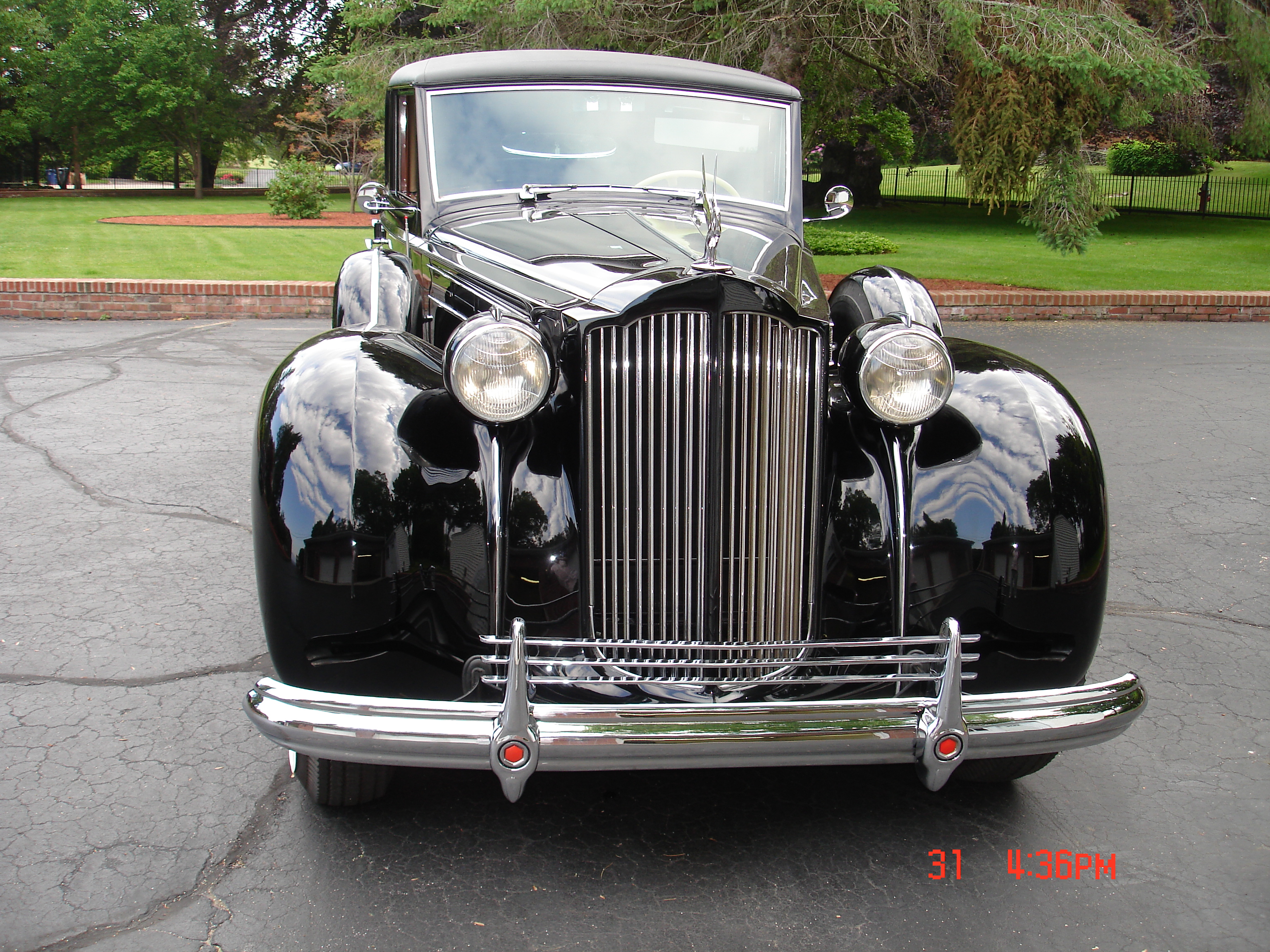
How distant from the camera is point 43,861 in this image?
2457 millimetres

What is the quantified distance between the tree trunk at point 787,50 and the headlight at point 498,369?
29.5ft

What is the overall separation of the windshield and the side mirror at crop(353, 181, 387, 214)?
434mm

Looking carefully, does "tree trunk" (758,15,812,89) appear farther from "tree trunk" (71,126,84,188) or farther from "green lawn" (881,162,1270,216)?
"tree trunk" (71,126,84,188)

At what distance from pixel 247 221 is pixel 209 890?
21.3m

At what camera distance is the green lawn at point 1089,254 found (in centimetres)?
1295

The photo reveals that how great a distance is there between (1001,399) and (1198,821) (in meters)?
1.24

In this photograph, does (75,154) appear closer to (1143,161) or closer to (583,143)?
(583,143)

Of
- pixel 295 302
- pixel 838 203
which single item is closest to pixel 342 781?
pixel 838 203

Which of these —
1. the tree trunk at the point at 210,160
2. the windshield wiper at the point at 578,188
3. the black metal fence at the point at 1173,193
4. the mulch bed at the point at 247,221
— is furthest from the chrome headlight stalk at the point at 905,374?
the tree trunk at the point at 210,160

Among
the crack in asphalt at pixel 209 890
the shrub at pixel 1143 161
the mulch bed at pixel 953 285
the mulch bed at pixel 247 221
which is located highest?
the shrub at pixel 1143 161

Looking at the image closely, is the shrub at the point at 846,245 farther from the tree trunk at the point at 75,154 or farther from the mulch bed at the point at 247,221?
the tree trunk at the point at 75,154

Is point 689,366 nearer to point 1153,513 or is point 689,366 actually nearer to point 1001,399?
point 1001,399

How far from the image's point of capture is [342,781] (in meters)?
2.60

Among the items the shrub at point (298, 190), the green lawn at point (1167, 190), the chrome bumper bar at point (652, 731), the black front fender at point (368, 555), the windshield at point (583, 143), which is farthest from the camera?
the green lawn at point (1167, 190)
